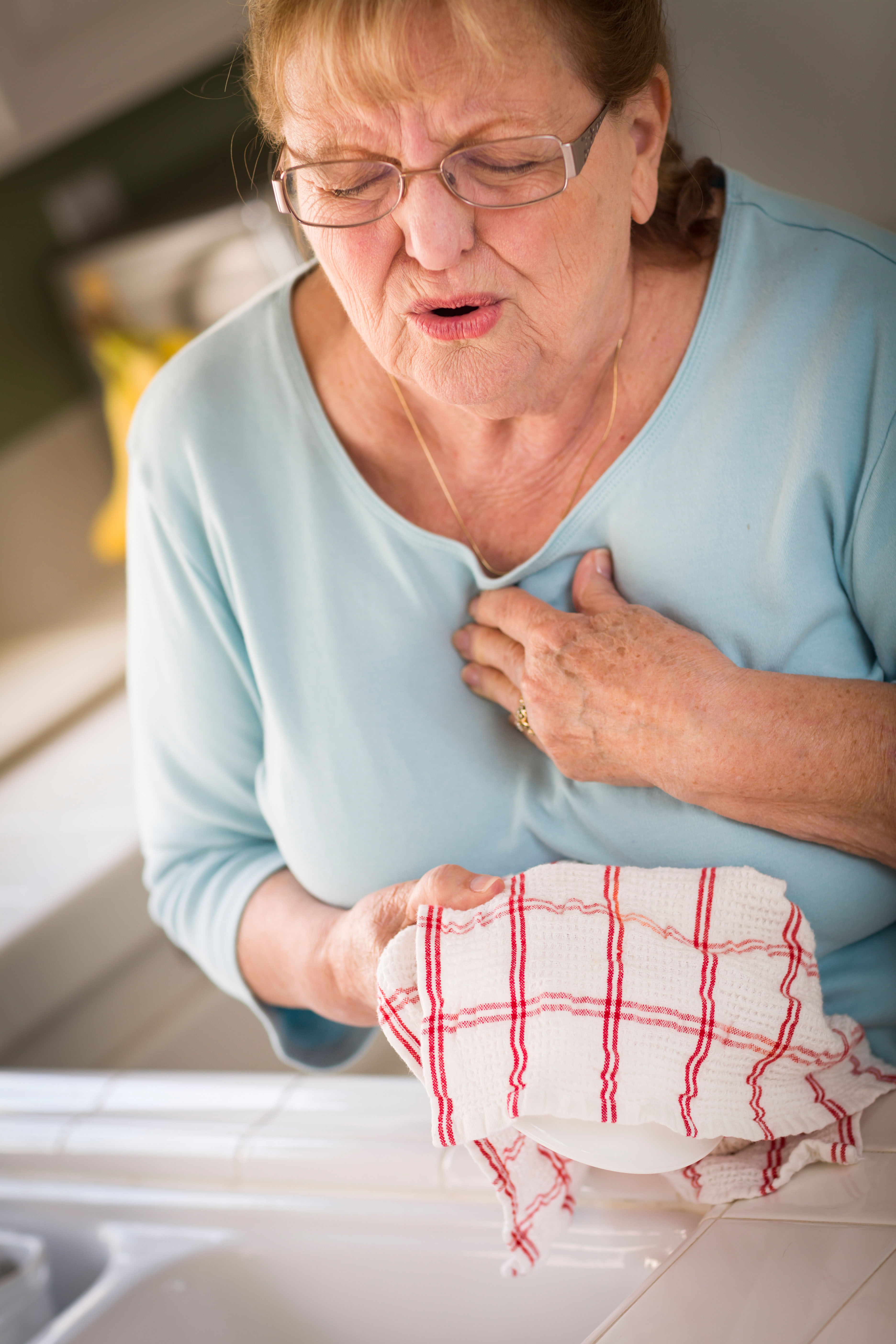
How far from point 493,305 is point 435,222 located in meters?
0.07

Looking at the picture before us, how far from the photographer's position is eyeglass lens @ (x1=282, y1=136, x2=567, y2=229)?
26.5 inches

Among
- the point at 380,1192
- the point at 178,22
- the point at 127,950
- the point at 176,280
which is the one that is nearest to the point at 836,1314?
the point at 380,1192

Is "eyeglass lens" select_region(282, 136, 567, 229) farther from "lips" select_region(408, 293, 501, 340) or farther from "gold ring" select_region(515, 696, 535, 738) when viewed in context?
"gold ring" select_region(515, 696, 535, 738)

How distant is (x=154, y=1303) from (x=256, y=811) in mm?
395

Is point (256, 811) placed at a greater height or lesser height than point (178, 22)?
lesser

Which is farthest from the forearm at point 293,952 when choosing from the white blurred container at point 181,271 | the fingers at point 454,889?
the white blurred container at point 181,271

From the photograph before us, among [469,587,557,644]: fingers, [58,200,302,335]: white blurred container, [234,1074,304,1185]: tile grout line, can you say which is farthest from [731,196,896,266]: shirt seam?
[58,200,302,335]: white blurred container

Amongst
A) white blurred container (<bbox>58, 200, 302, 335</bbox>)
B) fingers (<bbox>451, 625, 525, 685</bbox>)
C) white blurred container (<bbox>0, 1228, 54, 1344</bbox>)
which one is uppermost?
white blurred container (<bbox>58, 200, 302, 335</bbox>)

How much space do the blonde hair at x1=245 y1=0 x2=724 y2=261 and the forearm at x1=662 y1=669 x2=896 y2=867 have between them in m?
0.39

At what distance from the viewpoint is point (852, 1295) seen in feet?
2.01

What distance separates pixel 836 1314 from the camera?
0.61m

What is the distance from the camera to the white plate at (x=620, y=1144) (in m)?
0.70

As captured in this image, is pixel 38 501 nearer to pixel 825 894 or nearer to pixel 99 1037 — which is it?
pixel 99 1037

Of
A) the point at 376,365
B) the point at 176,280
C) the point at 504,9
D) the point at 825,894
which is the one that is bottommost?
the point at 825,894
